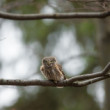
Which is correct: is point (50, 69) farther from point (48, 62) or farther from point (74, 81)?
point (74, 81)

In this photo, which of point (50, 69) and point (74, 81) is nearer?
point (74, 81)

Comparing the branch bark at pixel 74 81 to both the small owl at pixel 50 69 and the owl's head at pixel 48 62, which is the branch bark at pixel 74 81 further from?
the owl's head at pixel 48 62

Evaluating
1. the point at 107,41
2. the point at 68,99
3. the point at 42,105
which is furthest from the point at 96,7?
the point at 68,99

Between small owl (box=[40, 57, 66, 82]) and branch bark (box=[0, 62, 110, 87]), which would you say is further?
small owl (box=[40, 57, 66, 82])

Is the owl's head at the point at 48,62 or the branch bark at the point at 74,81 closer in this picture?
the branch bark at the point at 74,81

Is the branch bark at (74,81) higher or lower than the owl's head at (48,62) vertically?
higher

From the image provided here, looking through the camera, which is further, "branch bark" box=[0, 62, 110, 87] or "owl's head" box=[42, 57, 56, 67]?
"owl's head" box=[42, 57, 56, 67]

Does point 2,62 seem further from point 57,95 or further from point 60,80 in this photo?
point 60,80

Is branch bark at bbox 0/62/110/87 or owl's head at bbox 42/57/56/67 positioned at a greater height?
branch bark at bbox 0/62/110/87

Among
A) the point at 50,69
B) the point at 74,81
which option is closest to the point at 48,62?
the point at 50,69

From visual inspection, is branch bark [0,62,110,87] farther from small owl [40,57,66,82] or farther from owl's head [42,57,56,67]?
owl's head [42,57,56,67]

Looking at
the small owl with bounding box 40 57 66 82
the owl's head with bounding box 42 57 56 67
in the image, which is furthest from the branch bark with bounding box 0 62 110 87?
the owl's head with bounding box 42 57 56 67

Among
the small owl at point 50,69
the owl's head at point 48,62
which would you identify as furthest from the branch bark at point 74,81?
the owl's head at point 48,62

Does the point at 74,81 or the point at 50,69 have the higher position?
the point at 74,81
